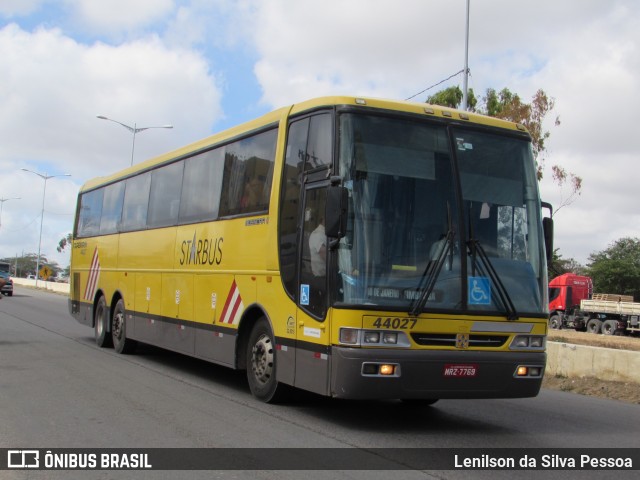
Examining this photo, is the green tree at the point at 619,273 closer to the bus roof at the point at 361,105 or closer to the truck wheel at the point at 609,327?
the truck wheel at the point at 609,327

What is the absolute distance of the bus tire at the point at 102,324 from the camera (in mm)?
15172

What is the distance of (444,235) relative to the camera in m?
7.37

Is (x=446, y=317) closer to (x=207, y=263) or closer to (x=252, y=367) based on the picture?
(x=252, y=367)

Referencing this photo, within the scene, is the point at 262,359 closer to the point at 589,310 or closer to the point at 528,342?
the point at 528,342

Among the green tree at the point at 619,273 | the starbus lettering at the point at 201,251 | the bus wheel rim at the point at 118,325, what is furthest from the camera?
the green tree at the point at 619,273

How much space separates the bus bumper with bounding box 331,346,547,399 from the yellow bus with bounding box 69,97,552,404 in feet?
0.05

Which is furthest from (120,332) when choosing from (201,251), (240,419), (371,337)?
(371,337)

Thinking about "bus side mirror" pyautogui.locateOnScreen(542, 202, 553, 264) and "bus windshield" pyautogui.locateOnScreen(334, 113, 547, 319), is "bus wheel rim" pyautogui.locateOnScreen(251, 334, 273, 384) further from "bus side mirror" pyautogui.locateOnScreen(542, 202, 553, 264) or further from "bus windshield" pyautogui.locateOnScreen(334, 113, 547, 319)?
"bus side mirror" pyautogui.locateOnScreen(542, 202, 553, 264)

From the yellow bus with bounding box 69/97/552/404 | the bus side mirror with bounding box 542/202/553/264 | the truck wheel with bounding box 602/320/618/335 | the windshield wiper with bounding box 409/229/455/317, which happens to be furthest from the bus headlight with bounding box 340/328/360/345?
the truck wheel with bounding box 602/320/618/335

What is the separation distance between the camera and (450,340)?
23.9 feet

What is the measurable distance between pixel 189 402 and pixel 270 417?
4.57 feet

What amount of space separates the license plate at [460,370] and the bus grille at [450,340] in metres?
0.22

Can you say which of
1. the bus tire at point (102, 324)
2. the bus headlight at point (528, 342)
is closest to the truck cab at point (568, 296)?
the bus tire at point (102, 324)

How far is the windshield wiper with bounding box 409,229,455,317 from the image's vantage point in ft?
23.2
